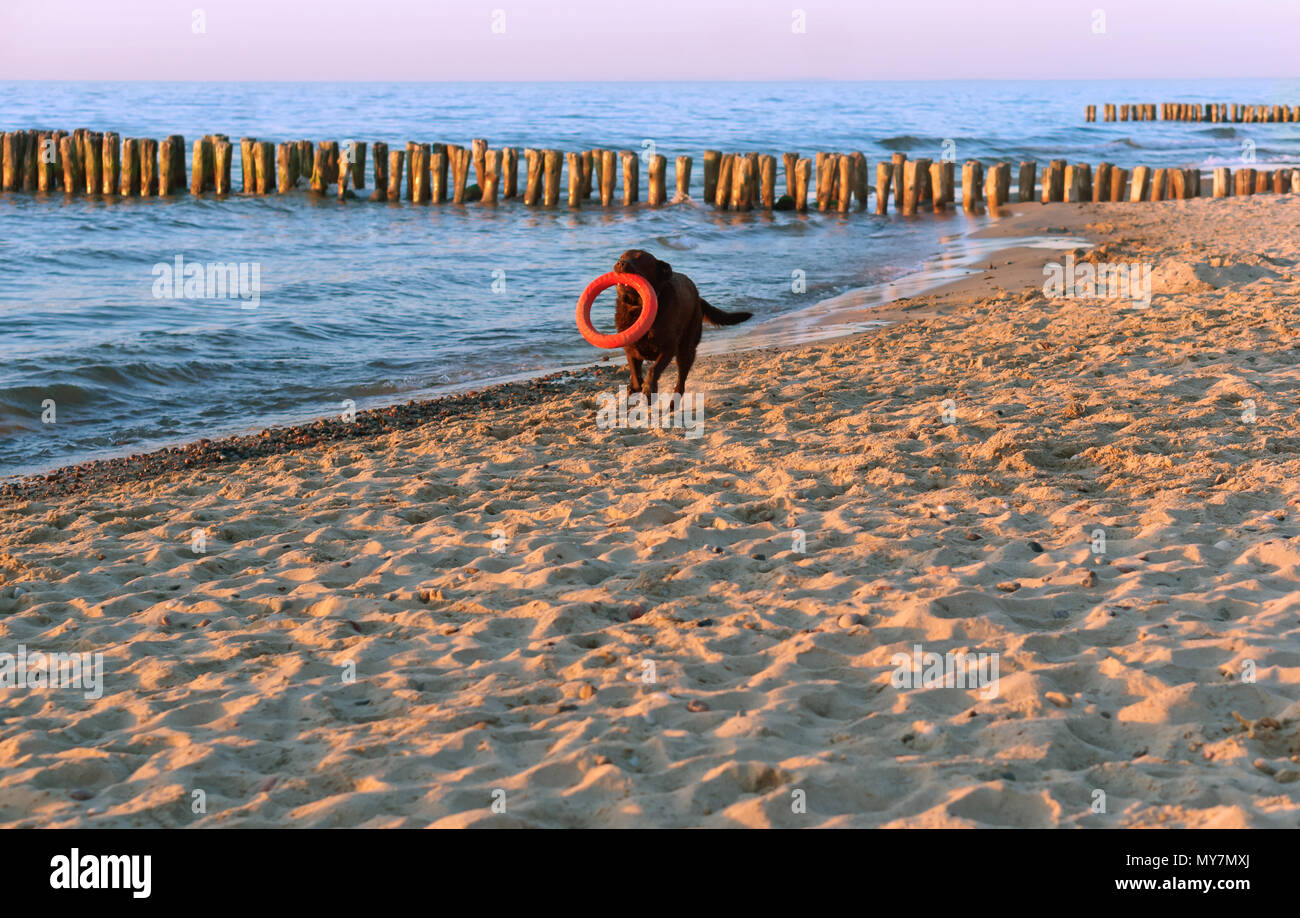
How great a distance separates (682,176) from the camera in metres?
21.3

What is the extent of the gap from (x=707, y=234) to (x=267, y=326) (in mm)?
9120

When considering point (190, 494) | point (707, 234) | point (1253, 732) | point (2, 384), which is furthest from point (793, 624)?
point (707, 234)

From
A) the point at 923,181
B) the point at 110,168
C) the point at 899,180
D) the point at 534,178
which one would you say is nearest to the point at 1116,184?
the point at 923,181

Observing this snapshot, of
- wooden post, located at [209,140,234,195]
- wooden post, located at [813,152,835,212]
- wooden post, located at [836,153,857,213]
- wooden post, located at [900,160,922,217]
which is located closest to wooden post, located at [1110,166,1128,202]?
wooden post, located at [836,153,857,213]

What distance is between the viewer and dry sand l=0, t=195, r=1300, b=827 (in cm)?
324

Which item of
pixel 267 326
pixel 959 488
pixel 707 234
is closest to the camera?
pixel 959 488

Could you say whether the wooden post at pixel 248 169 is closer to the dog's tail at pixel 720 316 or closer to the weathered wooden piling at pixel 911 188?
the weathered wooden piling at pixel 911 188

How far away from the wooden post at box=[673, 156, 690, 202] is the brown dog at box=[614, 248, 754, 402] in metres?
13.8

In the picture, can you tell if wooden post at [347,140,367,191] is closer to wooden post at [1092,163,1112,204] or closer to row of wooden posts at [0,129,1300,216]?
row of wooden posts at [0,129,1300,216]

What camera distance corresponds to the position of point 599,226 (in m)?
19.5

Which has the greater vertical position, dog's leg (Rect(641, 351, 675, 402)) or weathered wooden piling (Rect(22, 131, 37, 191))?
weathered wooden piling (Rect(22, 131, 37, 191))
